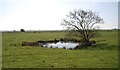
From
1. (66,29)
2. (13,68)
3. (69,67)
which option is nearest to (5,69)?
(13,68)

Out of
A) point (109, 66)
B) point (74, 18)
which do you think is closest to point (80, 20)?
point (74, 18)

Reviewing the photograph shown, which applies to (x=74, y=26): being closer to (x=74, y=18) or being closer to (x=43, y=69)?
(x=74, y=18)

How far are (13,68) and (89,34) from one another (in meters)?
37.5

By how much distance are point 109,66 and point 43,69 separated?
5.88 meters

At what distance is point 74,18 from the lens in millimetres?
53312

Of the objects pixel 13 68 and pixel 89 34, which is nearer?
pixel 13 68

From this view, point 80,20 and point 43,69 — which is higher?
point 80,20

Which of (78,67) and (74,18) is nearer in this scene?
(78,67)

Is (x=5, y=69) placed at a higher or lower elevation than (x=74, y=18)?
lower

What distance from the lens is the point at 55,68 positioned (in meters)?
18.7

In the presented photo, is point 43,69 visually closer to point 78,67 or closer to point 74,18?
point 78,67

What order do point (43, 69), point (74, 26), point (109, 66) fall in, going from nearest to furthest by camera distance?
1. point (43, 69)
2. point (109, 66)
3. point (74, 26)

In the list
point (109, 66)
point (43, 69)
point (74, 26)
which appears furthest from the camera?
point (74, 26)

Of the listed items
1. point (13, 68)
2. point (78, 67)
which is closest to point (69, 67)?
point (78, 67)
